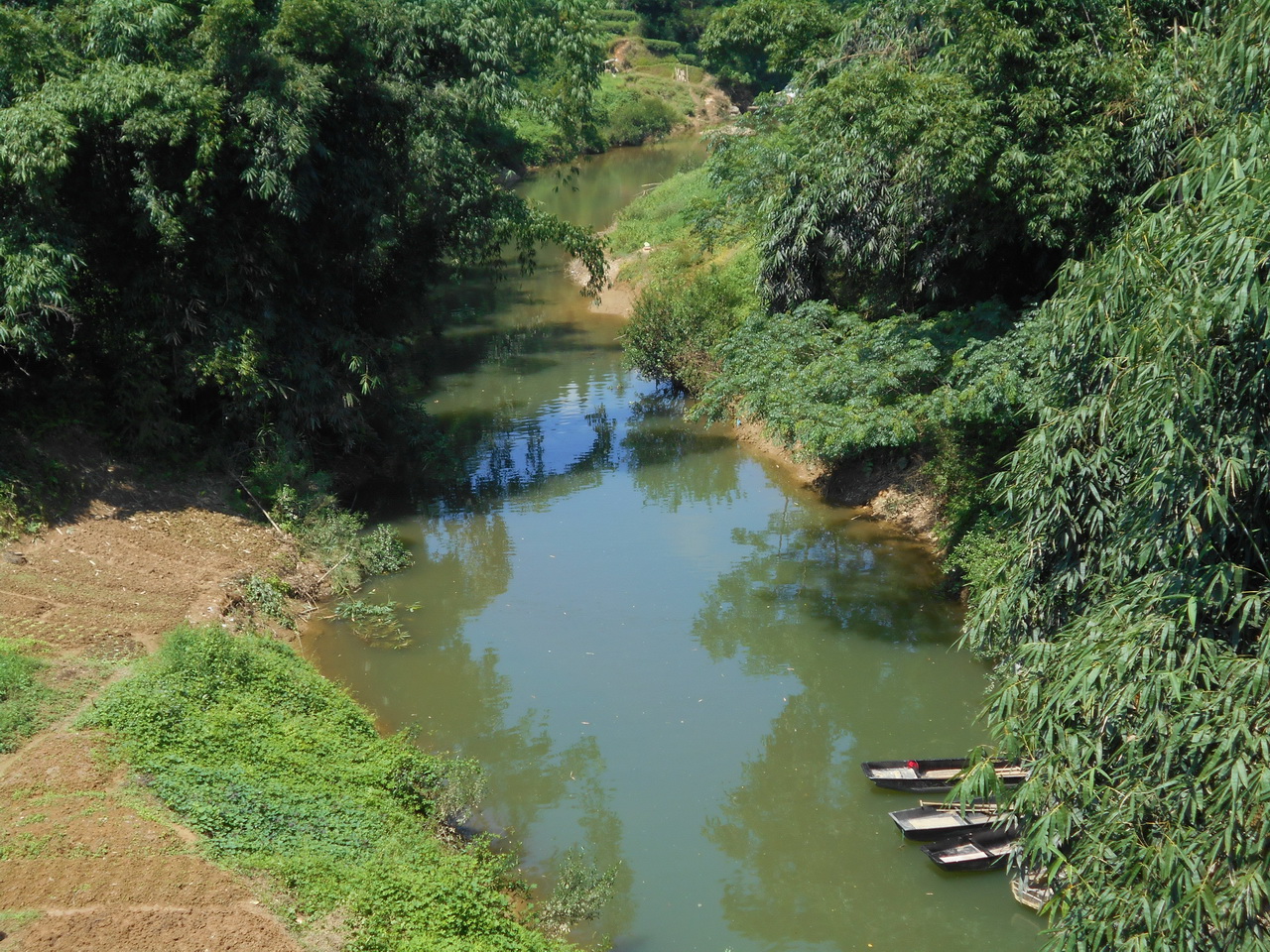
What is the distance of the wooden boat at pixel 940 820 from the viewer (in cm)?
870

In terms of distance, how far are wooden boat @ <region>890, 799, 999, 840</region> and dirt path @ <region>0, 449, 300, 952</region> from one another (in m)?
4.81

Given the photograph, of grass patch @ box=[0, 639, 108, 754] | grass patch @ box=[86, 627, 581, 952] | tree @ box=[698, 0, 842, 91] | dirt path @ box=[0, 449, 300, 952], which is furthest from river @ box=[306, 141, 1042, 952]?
tree @ box=[698, 0, 842, 91]

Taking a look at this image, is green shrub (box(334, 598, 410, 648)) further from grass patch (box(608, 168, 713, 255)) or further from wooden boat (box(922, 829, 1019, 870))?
grass patch (box(608, 168, 713, 255))

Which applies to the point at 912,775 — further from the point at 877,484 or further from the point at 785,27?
the point at 785,27

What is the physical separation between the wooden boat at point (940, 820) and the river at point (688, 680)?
25cm

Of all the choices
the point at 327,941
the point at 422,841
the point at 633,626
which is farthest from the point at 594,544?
the point at 327,941

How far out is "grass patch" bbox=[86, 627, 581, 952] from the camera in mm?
7184

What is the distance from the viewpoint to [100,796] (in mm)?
7840

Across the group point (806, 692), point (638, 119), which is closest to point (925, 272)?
point (806, 692)

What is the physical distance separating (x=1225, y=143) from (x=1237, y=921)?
3984 mm

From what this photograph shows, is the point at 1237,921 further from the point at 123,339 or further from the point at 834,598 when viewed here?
the point at 123,339

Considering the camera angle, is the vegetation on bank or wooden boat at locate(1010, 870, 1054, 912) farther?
wooden boat at locate(1010, 870, 1054, 912)

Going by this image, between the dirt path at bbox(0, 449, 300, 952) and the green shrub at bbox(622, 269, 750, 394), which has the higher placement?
the green shrub at bbox(622, 269, 750, 394)

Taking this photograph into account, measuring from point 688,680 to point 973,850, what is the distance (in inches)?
159
